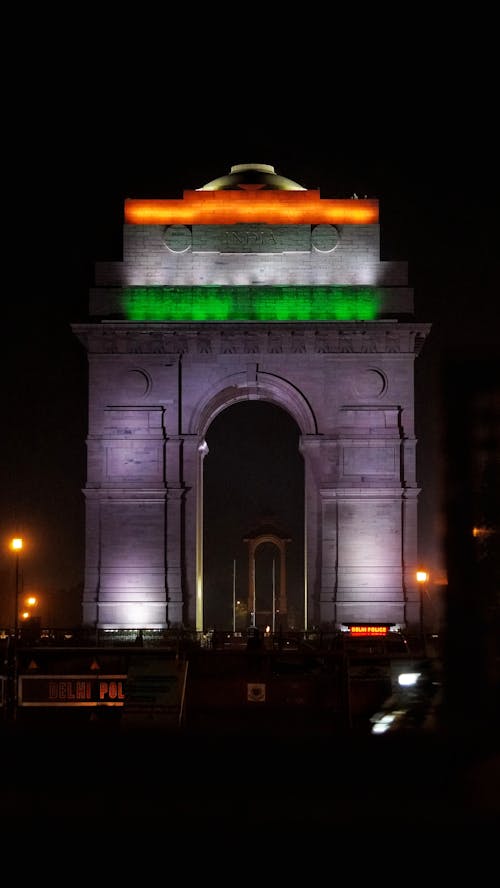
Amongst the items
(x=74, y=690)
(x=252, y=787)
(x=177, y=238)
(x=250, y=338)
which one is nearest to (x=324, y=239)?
(x=250, y=338)

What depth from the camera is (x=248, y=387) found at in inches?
2173

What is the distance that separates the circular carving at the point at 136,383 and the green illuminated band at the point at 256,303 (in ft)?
7.43

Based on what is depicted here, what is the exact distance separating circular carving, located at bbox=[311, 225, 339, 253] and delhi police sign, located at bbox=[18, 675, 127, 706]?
2743 cm

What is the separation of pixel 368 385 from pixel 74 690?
25.5 m

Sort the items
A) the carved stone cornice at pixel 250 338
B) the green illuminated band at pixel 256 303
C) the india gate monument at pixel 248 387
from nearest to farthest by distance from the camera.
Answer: the india gate monument at pixel 248 387 < the carved stone cornice at pixel 250 338 < the green illuminated band at pixel 256 303

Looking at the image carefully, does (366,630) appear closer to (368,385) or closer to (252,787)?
(368,385)

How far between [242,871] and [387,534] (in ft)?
132

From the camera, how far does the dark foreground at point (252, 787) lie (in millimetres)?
14742

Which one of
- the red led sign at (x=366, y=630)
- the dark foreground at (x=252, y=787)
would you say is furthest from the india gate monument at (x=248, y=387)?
the dark foreground at (x=252, y=787)

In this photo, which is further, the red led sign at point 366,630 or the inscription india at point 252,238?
the inscription india at point 252,238

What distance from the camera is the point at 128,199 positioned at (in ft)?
182

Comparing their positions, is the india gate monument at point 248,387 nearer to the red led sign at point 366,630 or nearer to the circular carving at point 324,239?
the circular carving at point 324,239

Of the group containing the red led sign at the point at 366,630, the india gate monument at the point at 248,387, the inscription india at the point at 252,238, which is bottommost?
the red led sign at the point at 366,630

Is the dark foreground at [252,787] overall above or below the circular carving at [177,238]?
below
